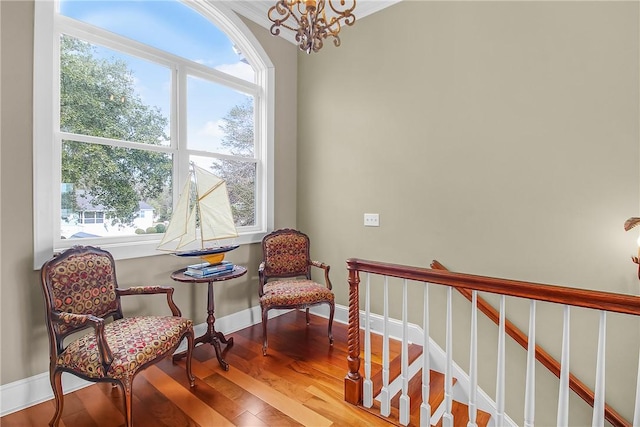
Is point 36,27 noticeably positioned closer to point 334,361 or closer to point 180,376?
point 180,376

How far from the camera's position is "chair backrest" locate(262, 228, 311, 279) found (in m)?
3.16

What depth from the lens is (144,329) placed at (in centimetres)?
191

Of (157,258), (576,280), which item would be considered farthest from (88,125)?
(576,280)

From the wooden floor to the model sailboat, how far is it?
0.87 m

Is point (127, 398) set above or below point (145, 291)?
below

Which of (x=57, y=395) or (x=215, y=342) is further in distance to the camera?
(x=215, y=342)

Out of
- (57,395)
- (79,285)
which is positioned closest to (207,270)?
(79,285)

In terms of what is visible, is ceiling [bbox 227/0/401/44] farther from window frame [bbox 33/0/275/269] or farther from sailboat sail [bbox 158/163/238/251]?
sailboat sail [bbox 158/163/238/251]

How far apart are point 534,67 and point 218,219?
274cm

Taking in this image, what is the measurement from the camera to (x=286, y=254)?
127 inches

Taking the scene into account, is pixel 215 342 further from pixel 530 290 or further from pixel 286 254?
pixel 530 290

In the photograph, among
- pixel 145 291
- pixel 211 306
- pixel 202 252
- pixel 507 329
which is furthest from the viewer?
pixel 211 306

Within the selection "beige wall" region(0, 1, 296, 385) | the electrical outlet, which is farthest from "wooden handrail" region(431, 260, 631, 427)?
"beige wall" region(0, 1, 296, 385)

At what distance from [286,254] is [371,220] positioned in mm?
953
